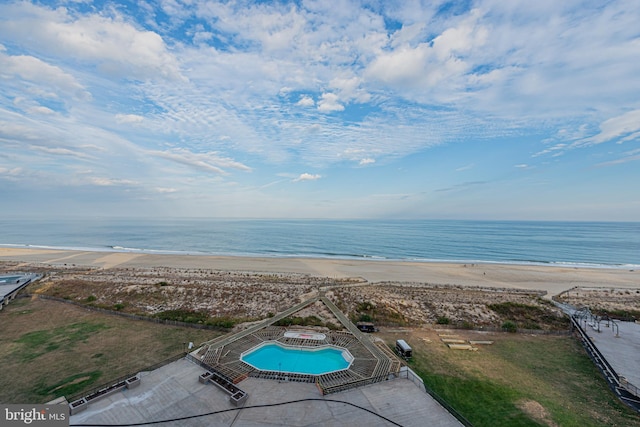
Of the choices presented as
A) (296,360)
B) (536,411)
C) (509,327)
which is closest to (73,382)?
(296,360)

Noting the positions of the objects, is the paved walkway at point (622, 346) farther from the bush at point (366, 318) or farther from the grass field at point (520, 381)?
the bush at point (366, 318)

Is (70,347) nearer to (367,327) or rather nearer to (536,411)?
(367,327)

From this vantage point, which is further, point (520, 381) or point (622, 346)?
point (622, 346)

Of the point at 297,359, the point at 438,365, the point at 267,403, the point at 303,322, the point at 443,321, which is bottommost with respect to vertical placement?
the point at 438,365

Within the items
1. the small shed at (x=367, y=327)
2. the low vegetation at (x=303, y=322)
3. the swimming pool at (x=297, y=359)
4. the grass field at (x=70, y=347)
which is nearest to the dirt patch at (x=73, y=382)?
Result: the grass field at (x=70, y=347)

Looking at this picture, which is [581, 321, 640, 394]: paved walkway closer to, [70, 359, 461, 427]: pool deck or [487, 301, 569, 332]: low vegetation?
[487, 301, 569, 332]: low vegetation

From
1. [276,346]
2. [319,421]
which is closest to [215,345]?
[276,346]

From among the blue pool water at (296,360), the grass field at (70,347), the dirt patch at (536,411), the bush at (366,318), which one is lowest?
the dirt patch at (536,411)

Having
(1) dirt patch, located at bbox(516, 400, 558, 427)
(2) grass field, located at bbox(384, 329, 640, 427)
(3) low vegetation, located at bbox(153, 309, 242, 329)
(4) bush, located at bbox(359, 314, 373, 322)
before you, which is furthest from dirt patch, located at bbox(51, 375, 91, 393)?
(1) dirt patch, located at bbox(516, 400, 558, 427)
